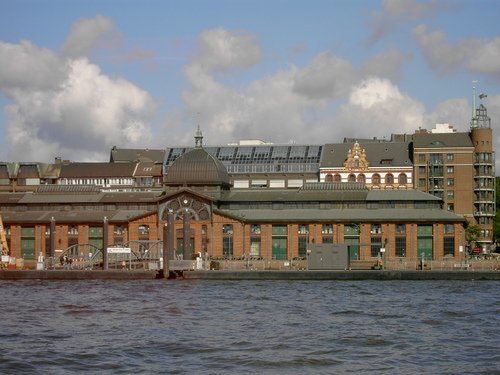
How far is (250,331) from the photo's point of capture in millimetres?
60719

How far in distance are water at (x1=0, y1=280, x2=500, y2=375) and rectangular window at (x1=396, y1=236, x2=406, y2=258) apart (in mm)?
45224

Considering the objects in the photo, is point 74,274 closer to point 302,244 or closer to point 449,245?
point 302,244

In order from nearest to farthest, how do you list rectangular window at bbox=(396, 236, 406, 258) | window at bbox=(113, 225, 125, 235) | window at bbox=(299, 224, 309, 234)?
rectangular window at bbox=(396, 236, 406, 258), window at bbox=(299, 224, 309, 234), window at bbox=(113, 225, 125, 235)

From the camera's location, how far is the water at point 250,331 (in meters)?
49.2

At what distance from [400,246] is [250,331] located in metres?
84.1

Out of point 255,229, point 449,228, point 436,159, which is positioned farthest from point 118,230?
point 436,159

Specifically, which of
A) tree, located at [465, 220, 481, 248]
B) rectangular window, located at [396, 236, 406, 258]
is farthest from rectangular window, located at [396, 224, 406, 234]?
tree, located at [465, 220, 481, 248]

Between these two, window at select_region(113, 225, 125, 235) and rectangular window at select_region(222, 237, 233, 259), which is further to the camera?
window at select_region(113, 225, 125, 235)

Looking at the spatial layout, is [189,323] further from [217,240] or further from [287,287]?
[217,240]

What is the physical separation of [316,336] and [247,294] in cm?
3220

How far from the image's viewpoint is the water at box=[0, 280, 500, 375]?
4919cm

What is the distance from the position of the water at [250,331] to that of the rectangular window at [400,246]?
A: 148 feet

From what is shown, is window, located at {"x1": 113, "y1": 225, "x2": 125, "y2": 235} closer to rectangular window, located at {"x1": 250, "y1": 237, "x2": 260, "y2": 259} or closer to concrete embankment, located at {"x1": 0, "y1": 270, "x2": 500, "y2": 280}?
rectangular window, located at {"x1": 250, "y1": 237, "x2": 260, "y2": 259}

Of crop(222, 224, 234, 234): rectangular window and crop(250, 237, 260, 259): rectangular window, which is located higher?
crop(222, 224, 234, 234): rectangular window
